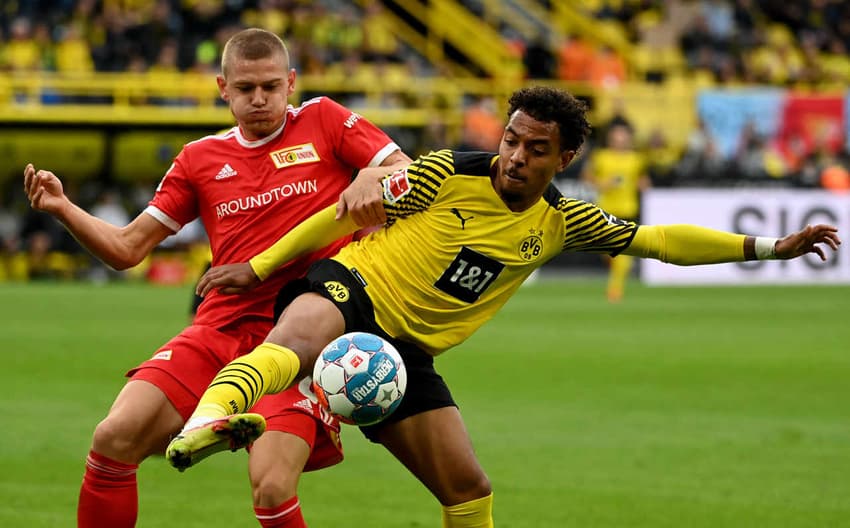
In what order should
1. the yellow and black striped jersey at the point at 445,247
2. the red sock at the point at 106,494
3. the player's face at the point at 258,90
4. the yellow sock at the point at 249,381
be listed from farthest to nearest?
the player's face at the point at 258,90 → the yellow and black striped jersey at the point at 445,247 → the red sock at the point at 106,494 → the yellow sock at the point at 249,381

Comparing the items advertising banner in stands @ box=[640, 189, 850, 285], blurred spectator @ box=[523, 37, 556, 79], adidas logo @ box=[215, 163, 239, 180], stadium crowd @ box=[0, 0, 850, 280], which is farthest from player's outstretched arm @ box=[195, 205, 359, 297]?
blurred spectator @ box=[523, 37, 556, 79]

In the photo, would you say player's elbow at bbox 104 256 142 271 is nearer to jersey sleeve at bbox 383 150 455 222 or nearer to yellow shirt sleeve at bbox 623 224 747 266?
jersey sleeve at bbox 383 150 455 222

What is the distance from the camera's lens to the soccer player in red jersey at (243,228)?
521 centimetres

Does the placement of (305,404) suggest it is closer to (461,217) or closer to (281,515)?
(281,515)

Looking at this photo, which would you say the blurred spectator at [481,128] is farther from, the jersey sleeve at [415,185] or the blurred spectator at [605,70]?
the jersey sleeve at [415,185]

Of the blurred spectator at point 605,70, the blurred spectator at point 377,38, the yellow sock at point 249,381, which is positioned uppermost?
the yellow sock at point 249,381

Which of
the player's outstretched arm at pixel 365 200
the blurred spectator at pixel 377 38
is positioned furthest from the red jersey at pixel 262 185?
the blurred spectator at pixel 377 38

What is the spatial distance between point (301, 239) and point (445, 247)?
1.84ft

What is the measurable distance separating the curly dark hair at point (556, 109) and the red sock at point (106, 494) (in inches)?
79.1

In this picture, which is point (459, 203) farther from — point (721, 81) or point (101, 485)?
point (721, 81)

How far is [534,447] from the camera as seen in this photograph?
29.6 feet

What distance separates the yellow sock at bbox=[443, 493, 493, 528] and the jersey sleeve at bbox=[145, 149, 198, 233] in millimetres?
1642

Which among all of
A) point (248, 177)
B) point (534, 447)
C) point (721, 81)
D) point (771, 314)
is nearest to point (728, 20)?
point (721, 81)

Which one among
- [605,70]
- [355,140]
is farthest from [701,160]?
[355,140]
